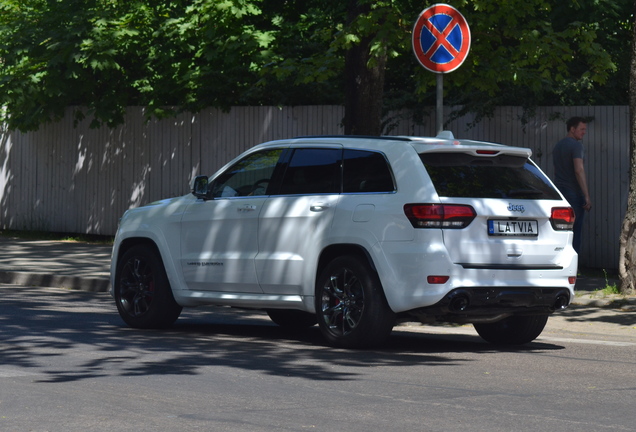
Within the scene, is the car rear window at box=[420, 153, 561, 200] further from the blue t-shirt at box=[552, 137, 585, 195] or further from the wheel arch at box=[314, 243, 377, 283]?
the blue t-shirt at box=[552, 137, 585, 195]

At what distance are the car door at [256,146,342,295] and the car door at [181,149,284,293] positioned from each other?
15 cm

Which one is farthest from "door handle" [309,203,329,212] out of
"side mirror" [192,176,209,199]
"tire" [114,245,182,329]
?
"tire" [114,245,182,329]

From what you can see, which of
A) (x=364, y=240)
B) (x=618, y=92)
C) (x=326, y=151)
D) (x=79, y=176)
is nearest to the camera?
(x=364, y=240)

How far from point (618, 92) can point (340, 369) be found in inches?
400

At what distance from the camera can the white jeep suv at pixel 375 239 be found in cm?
884


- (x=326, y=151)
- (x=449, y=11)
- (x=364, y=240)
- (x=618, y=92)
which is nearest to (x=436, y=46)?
(x=449, y=11)

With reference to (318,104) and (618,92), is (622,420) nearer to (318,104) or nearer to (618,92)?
(618,92)

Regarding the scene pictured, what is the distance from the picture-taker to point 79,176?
22125 mm

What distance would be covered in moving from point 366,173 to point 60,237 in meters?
14.1

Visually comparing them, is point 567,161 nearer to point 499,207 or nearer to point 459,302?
point 499,207

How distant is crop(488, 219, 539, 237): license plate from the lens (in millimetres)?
9008

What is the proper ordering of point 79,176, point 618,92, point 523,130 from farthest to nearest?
point 79,176 < point 618,92 < point 523,130

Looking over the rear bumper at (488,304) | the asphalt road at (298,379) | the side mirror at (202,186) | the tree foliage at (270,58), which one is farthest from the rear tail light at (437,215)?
the tree foliage at (270,58)

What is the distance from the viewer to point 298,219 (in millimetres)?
9625
